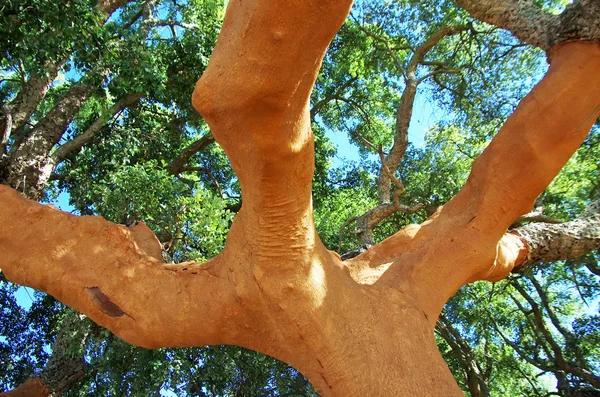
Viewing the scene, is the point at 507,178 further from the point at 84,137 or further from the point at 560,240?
the point at 84,137

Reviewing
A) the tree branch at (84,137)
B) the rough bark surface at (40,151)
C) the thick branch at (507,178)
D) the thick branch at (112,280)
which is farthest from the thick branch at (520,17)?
the rough bark surface at (40,151)

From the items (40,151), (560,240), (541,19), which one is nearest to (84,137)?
(40,151)

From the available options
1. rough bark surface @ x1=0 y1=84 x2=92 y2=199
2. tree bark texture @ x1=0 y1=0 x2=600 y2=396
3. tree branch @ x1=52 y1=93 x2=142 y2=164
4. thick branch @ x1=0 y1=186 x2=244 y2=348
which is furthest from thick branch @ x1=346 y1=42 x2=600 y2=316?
rough bark surface @ x1=0 y1=84 x2=92 y2=199

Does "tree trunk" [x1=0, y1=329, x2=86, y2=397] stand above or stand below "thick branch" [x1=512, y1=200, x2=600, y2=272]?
below

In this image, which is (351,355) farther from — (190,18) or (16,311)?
(16,311)

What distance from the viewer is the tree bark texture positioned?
109 inches

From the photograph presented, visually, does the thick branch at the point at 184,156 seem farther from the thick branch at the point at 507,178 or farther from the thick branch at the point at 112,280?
the thick branch at the point at 507,178

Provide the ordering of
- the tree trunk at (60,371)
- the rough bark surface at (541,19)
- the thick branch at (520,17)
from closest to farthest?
A: the rough bark surface at (541,19) < the thick branch at (520,17) < the tree trunk at (60,371)

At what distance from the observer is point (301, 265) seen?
9.77 feet

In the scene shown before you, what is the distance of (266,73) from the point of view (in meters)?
1.98

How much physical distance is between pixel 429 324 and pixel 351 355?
758mm

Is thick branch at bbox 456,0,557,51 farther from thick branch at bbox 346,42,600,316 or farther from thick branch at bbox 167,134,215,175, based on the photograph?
thick branch at bbox 167,134,215,175

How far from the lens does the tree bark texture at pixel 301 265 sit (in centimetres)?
277

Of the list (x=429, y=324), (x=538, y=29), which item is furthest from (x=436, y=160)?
(x=429, y=324)
